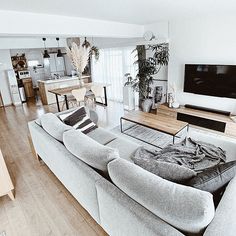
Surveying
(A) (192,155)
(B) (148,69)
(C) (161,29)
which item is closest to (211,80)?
(B) (148,69)

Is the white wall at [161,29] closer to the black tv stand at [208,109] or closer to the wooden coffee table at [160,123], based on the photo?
the black tv stand at [208,109]

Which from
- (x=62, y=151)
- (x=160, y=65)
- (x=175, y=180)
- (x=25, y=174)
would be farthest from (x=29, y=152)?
(x=160, y=65)

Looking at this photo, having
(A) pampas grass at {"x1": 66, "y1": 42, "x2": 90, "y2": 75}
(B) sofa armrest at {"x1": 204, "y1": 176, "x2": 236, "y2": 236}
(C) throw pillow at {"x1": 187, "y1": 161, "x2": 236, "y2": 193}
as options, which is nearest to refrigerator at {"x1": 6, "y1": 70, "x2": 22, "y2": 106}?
(A) pampas grass at {"x1": 66, "y1": 42, "x2": 90, "y2": 75}

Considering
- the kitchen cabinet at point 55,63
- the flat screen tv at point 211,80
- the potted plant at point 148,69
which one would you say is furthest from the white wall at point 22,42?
the flat screen tv at point 211,80

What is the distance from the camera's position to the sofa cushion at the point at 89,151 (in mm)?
1528

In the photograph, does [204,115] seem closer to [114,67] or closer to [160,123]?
[160,123]

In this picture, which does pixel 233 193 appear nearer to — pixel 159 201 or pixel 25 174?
pixel 159 201

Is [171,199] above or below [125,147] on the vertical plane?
above

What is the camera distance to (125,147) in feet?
7.75

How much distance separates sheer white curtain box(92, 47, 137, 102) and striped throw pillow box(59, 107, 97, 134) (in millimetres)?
2980

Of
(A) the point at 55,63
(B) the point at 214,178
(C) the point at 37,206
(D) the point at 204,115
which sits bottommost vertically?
(C) the point at 37,206

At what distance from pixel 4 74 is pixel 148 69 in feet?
16.9

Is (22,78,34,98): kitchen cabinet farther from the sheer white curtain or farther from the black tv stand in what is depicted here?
the black tv stand

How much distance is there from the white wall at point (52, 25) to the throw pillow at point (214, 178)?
2913mm
